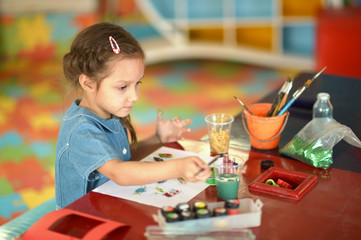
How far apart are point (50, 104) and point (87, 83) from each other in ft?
9.36

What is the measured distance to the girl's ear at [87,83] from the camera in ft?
5.16

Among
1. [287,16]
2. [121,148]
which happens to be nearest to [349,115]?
[121,148]

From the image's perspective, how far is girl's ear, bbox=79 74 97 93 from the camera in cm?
157

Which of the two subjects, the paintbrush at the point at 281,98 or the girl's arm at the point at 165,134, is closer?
the paintbrush at the point at 281,98

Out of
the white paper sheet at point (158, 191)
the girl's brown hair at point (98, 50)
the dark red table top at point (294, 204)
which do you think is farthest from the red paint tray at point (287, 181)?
the girl's brown hair at point (98, 50)

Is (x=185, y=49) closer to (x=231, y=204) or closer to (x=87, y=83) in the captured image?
(x=87, y=83)

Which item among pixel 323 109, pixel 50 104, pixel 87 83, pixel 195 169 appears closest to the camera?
pixel 195 169

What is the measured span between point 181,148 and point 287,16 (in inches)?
140

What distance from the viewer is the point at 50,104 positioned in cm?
432

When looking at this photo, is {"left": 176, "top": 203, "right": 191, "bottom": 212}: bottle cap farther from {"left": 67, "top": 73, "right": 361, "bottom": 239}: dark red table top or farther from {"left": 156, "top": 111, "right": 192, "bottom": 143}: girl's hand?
{"left": 156, "top": 111, "right": 192, "bottom": 143}: girl's hand

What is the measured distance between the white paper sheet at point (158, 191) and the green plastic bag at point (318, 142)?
13.0 inches

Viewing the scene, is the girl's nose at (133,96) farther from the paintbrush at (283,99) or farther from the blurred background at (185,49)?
the blurred background at (185,49)

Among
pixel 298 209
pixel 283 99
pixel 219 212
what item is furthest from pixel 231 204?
pixel 283 99

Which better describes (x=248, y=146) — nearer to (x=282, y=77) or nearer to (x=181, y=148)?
(x=181, y=148)
